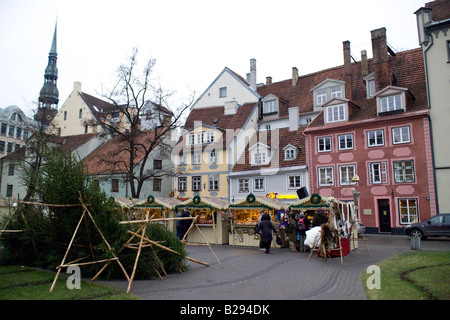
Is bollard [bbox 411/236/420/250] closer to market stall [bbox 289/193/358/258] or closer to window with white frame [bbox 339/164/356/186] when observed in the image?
market stall [bbox 289/193/358/258]

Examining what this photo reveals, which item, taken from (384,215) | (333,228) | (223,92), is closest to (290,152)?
(384,215)

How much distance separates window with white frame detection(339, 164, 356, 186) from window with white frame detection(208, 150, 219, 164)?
12.6 metres

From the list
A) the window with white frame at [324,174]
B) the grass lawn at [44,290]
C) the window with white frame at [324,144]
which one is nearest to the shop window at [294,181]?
the window with white frame at [324,174]

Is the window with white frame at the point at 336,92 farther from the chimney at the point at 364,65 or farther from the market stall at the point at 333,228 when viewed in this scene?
the market stall at the point at 333,228

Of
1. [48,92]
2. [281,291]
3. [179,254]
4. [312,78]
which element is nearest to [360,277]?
[281,291]

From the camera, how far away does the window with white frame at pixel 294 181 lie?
31.3 meters

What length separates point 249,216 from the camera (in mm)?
19766

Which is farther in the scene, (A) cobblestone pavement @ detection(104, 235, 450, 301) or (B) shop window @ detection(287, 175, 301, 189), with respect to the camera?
(B) shop window @ detection(287, 175, 301, 189)

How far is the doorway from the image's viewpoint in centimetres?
2698

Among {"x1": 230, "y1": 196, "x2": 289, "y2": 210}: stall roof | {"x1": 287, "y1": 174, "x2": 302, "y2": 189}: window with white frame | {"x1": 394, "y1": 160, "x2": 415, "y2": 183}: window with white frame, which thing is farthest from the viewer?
{"x1": 287, "y1": 174, "x2": 302, "y2": 189}: window with white frame

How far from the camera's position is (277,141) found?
34.1m

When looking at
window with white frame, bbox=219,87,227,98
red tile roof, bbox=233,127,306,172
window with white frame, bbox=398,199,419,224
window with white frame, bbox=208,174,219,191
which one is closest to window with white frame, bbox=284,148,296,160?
red tile roof, bbox=233,127,306,172

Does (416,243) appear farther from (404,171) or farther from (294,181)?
(294,181)

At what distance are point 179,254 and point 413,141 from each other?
21868 mm
